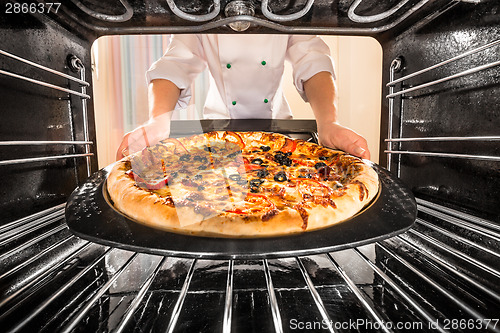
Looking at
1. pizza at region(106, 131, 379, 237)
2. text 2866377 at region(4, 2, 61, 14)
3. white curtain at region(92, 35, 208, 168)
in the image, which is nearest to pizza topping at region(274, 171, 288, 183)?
pizza at region(106, 131, 379, 237)

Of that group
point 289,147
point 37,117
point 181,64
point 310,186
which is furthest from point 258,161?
point 181,64

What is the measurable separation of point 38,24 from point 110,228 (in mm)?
547

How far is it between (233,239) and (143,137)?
590 mm

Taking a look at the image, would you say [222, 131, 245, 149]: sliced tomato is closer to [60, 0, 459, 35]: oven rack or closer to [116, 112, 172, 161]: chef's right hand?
[116, 112, 172, 161]: chef's right hand

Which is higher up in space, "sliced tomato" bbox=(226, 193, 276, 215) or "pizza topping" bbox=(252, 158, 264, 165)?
"pizza topping" bbox=(252, 158, 264, 165)

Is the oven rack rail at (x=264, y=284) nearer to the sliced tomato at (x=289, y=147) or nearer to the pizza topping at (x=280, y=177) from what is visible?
the pizza topping at (x=280, y=177)

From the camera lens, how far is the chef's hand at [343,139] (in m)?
0.95

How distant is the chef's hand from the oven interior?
0.37 feet

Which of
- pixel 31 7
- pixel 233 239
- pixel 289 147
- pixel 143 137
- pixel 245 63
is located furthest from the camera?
pixel 245 63

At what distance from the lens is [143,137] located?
0.99 meters

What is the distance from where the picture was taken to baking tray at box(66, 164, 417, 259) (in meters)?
0.49

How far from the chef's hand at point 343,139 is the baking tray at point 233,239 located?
302 mm

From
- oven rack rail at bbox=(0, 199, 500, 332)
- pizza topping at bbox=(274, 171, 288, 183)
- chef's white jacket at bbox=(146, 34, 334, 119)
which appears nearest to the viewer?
oven rack rail at bbox=(0, 199, 500, 332)

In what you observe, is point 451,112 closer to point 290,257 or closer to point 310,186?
point 310,186
